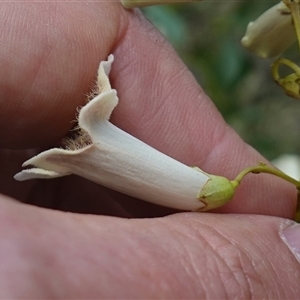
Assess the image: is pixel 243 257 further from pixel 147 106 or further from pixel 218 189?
pixel 147 106

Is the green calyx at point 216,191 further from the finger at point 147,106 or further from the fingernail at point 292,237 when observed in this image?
the finger at point 147,106

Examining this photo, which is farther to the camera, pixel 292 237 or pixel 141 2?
pixel 141 2

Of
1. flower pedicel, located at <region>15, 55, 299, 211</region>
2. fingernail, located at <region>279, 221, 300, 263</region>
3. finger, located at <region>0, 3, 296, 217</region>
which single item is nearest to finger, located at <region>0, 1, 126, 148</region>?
finger, located at <region>0, 3, 296, 217</region>

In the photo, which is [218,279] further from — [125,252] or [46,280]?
[46,280]

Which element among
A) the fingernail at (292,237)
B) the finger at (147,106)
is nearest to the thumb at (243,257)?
the fingernail at (292,237)

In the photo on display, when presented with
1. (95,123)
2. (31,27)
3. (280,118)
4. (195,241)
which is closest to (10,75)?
(31,27)

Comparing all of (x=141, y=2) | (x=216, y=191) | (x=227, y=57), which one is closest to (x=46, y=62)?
(x=141, y=2)

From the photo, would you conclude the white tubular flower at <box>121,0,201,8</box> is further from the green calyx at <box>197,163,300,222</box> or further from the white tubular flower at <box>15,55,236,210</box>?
the green calyx at <box>197,163,300,222</box>
